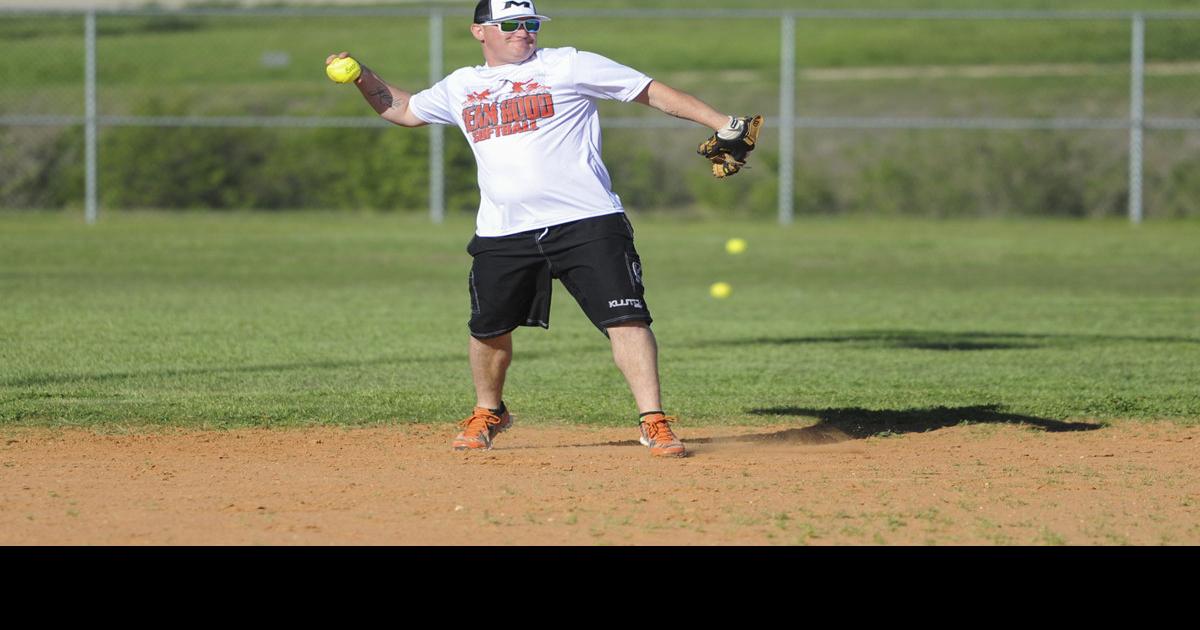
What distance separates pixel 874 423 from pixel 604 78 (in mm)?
2345

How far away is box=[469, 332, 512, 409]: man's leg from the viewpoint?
23.4ft

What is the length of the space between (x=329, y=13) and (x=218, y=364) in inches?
506

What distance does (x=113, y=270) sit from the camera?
1652 centimetres

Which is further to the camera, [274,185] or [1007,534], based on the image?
[274,185]

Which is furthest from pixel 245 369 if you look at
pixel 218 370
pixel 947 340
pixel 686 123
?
pixel 686 123

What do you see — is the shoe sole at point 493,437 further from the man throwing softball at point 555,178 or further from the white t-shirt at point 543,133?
the white t-shirt at point 543,133

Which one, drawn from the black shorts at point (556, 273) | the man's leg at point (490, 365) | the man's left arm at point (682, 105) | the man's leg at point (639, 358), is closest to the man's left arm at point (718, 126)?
the man's left arm at point (682, 105)

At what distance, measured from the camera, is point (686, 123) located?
29109 millimetres

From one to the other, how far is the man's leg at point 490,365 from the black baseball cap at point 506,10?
134 centimetres

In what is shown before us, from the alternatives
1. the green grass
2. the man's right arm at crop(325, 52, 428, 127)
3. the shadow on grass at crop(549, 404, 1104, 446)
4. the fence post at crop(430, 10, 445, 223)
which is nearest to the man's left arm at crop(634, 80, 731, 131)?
the man's right arm at crop(325, 52, 428, 127)

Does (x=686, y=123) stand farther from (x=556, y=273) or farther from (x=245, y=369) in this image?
(x=556, y=273)
